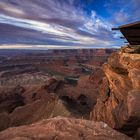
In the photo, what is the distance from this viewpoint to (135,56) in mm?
12438

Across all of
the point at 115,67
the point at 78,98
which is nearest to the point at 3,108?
the point at 78,98

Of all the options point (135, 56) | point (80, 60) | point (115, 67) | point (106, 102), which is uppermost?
point (135, 56)

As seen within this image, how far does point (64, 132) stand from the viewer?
9.36m

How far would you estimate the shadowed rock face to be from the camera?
351 inches

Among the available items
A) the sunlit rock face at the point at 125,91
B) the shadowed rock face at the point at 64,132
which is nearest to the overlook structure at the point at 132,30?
the sunlit rock face at the point at 125,91

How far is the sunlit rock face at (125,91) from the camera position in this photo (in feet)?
→ 30.9

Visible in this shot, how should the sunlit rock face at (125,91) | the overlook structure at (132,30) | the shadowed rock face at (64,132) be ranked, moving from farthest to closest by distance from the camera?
the overlook structure at (132,30), the sunlit rock face at (125,91), the shadowed rock face at (64,132)

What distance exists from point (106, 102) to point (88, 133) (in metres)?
10.4

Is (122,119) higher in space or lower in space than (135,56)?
lower

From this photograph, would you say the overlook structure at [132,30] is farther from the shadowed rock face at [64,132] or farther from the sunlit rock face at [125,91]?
the shadowed rock face at [64,132]

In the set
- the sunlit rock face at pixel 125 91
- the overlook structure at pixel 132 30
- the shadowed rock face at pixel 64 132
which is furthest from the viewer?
the overlook structure at pixel 132 30

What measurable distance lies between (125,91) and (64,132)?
6.28 m

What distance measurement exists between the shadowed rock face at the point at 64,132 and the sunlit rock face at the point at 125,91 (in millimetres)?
824

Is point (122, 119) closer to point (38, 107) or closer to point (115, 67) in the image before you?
point (115, 67)
